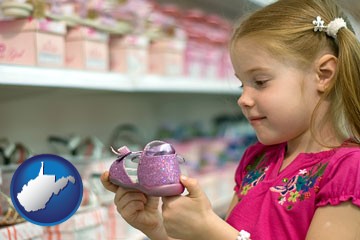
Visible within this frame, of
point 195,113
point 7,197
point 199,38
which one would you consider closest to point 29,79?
point 7,197

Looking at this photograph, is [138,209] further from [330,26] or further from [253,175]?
[330,26]

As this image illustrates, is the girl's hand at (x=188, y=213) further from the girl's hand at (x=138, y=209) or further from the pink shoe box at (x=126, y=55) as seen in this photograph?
the pink shoe box at (x=126, y=55)

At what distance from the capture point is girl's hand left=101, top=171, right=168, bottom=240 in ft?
2.57

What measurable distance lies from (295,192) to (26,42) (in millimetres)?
552

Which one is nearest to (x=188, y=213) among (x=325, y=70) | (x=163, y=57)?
(x=325, y=70)

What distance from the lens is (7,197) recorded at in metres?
0.86

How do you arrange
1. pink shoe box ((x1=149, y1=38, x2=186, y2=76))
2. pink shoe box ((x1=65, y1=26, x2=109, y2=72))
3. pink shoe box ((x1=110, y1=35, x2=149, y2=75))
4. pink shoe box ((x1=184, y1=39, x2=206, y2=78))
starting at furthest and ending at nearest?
pink shoe box ((x1=184, y1=39, x2=206, y2=78)) → pink shoe box ((x1=149, y1=38, x2=186, y2=76)) → pink shoe box ((x1=110, y1=35, x2=149, y2=75)) → pink shoe box ((x1=65, y1=26, x2=109, y2=72))

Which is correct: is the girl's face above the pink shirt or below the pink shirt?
above

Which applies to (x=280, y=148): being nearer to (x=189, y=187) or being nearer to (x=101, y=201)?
(x=189, y=187)

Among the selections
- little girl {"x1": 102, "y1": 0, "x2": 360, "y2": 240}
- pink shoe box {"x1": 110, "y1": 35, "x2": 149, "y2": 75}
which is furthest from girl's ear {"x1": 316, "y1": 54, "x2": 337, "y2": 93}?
pink shoe box {"x1": 110, "y1": 35, "x2": 149, "y2": 75}

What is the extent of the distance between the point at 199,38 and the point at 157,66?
0.86ft

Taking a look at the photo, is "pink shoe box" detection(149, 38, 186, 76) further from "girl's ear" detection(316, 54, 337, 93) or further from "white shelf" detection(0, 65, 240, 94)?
"girl's ear" detection(316, 54, 337, 93)

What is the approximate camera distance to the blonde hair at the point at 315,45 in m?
0.80

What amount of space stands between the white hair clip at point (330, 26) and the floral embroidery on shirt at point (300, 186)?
0.69 ft
